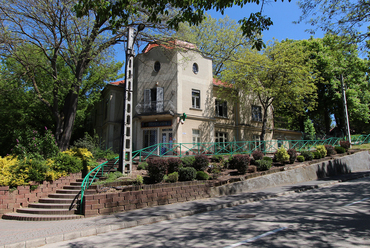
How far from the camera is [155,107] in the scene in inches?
845

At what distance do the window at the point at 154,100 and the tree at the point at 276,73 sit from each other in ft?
23.5

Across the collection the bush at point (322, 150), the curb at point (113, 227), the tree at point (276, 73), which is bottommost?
the curb at point (113, 227)

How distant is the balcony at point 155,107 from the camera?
69.4 ft

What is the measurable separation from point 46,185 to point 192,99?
14511 millimetres

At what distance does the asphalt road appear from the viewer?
511 centimetres

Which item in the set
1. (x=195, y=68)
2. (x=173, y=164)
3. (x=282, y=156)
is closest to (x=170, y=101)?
(x=195, y=68)

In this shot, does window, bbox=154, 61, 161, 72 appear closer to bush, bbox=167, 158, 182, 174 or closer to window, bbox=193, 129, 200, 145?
window, bbox=193, 129, 200, 145

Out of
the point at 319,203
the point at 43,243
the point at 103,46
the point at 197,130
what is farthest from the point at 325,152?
the point at 43,243

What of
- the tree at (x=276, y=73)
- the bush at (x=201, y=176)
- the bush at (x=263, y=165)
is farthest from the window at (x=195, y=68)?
the bush at (x=201, y=176)

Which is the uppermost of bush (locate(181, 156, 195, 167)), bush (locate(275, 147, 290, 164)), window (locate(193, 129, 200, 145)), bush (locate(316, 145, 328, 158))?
window (locate(193, 129, 200, 145))

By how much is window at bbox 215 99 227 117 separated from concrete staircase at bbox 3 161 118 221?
17.3 meters

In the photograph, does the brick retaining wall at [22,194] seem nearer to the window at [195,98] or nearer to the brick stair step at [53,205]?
the brick stair step at [53,205]

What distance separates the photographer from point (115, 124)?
24.5 meters

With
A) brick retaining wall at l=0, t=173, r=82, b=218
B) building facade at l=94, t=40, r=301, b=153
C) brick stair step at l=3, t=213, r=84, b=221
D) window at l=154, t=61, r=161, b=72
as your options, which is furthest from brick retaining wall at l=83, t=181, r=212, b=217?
window at l=154, t=61, r=161, b=72
